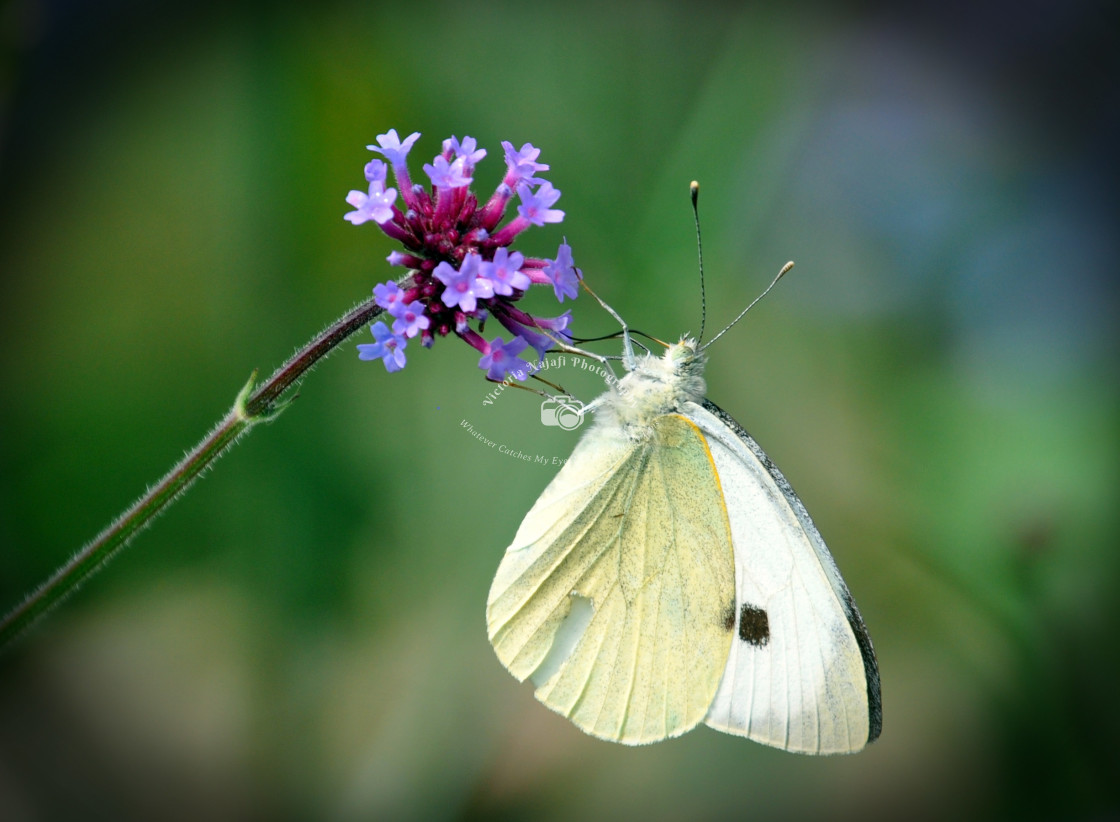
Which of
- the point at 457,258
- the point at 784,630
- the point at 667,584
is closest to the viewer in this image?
the point at 457,258

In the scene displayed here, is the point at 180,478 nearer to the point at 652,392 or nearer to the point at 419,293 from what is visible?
the point at 419,293

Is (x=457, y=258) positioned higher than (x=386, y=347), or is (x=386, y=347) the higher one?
(x=457, y=258)

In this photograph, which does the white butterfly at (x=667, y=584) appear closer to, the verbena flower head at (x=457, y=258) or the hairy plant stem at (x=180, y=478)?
the verbena flower head at (x=457, y=258)

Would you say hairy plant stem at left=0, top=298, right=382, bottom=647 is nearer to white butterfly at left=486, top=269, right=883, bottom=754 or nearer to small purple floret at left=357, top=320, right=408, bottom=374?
small purple floret at left=357, top=320, right=408, bottom=374

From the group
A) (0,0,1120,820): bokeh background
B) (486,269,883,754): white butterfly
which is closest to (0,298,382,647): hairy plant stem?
(486,269,883,754): white butterfly

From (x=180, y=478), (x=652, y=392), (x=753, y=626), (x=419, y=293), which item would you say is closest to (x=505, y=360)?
(x=419, y=293)

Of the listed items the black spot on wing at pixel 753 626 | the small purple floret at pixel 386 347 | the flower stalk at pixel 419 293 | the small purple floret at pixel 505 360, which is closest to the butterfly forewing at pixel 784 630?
the black spot on wing at pixel 753 626
